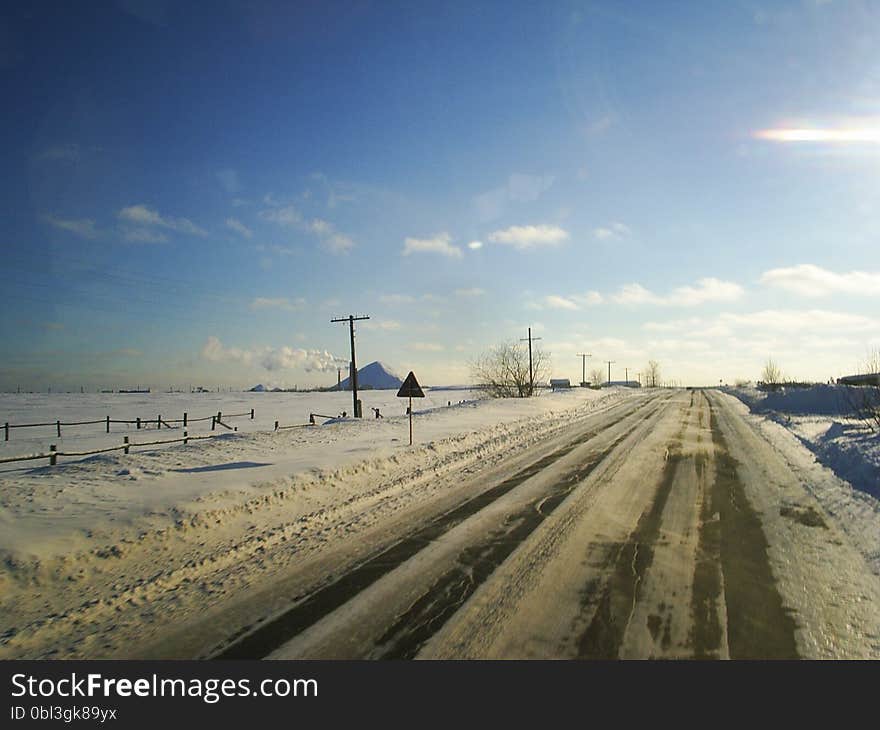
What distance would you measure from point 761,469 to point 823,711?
9707 mm

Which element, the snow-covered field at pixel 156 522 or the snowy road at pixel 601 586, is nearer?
the snowy road at pixel 601 586

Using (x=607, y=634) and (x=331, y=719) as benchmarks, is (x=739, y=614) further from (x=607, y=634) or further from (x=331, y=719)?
(x=331, y=719)

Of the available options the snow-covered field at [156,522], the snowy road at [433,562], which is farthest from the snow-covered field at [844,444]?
the snow-covered field at [156,522]

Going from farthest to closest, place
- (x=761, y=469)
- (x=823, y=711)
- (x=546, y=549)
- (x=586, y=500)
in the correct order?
(x=761, y=469), (x=586, y=500), (x=546, y=549), (x=823, y=711)

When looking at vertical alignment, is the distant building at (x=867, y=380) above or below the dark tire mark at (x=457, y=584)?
above

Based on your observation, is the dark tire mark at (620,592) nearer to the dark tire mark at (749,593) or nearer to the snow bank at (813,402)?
the dark tire mark at (749,593)

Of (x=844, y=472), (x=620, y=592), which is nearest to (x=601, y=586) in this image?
(x=620, y=592)

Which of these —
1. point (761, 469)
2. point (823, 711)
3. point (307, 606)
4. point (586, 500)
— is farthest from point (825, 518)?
point (307, 606)

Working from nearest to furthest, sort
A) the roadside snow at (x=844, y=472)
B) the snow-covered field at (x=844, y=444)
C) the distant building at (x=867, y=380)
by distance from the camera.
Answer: the roadside snow at (x=844, y=472), the snow-covered field at (x=844, y=444), the distant building at (x=867, y=380)

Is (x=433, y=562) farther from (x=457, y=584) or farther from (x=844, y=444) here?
(x=844, y=444)

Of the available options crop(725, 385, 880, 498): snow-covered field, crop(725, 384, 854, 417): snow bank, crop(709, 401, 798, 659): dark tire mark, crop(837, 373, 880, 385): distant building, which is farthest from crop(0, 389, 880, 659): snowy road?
crop(725, 384, 854, 417): snow bank

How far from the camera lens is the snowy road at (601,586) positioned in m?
3.68

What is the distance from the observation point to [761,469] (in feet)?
36.4

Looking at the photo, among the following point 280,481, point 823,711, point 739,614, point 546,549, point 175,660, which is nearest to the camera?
point 823,711
